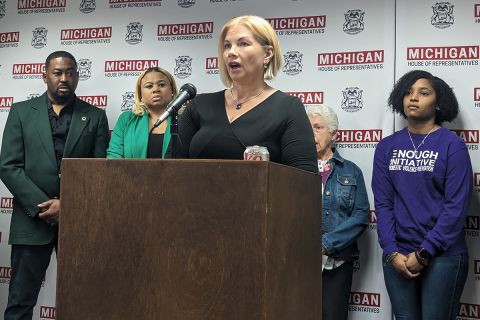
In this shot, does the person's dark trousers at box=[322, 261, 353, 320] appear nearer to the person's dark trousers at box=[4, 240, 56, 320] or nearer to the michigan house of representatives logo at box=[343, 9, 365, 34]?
the michigan house of representatives logo at box=[343, 9, 365, 34]

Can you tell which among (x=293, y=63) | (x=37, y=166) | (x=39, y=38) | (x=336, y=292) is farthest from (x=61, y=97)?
(x=336, y=292)

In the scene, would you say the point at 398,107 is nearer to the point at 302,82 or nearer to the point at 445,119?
the point at 445,119

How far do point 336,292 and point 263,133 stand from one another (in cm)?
194

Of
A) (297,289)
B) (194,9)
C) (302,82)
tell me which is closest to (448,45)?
(302,82)

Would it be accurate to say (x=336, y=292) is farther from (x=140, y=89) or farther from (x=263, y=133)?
(x=263, y=133)

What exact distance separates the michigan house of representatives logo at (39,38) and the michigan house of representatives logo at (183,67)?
113cm

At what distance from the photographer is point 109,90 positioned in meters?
4.34

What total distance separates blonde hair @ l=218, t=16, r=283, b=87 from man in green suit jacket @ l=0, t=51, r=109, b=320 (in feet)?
6.31

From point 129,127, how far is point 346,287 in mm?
1702

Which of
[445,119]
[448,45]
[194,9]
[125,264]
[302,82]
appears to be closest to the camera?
[125,264]

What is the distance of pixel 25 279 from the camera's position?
352 centimetres

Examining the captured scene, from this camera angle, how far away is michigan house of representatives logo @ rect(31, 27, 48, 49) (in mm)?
4523

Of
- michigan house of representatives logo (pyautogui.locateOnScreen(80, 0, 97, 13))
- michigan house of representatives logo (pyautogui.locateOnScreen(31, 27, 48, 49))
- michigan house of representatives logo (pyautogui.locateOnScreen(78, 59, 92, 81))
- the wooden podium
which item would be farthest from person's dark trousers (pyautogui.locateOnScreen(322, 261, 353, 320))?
michigan house of representatives logo (pyautogui.locateOnScreen(31, 27, 48, 49))

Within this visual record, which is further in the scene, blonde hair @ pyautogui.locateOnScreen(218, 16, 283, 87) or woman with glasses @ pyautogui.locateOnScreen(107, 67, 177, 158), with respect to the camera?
woman with glasses @ pyautogui.locateOnScreen(107, 67, 177, 158)
